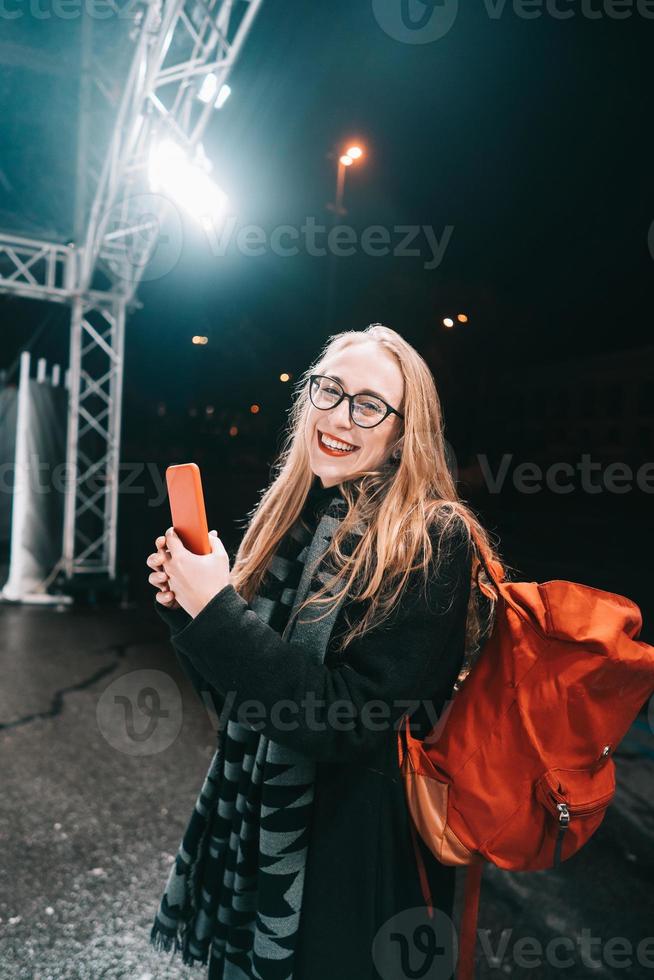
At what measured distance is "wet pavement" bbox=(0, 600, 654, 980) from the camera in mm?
2312

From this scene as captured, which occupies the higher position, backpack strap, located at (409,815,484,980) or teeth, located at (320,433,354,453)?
teeth, located at (320,433,354,453)

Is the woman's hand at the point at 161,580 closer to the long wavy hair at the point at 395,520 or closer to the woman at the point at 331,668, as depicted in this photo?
the woman at the point at 331,668

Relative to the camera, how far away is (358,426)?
130 cm

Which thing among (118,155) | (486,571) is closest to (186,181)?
(118,155)

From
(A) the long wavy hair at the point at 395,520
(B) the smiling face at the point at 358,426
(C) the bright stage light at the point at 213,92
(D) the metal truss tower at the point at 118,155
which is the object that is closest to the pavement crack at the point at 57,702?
(D) the metal truss tower at the point at 118,155

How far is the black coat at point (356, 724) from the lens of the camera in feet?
3.49

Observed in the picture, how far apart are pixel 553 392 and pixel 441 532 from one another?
160ft

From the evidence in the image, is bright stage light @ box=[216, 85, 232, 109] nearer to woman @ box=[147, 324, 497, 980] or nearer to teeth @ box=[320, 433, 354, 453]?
woman @ box=[147, 324, 497, 980]

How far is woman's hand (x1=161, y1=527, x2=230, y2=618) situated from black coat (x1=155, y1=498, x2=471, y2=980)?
25 mm

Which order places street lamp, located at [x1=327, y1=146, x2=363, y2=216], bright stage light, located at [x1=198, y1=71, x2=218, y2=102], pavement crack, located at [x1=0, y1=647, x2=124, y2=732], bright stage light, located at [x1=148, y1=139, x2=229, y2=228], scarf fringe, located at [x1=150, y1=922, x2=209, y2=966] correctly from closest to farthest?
1. scarf fringe, located at [x1=150, y1=922, x2=209, y2=966]
2. pavement crack, located at [x1=0, y1=647, x2=124, y2=732]
3. bright stage light, located at [x1=198, y1=71, x2=218, y2=102]
4. bright stage light, located at [x1=148, y1=139, x2=229, y2=228]
5. street lamp, located at [x1=327, y1=146, x2=363, y2=216]

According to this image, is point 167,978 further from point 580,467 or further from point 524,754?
point 580,467

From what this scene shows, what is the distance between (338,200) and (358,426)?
54.1 ft

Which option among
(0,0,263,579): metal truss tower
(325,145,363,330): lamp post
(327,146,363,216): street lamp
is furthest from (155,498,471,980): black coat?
(327,146,363,216): street lamp

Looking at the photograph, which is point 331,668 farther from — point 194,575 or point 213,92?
point 213,92
